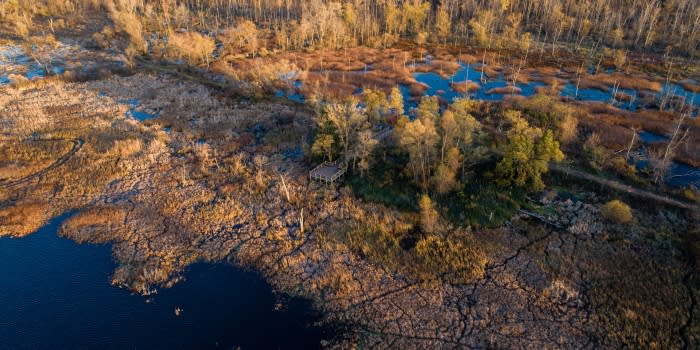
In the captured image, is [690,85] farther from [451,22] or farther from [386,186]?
[386,186]

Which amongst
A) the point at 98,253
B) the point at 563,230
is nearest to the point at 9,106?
the point at 98,253

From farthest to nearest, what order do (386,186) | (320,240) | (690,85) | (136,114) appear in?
(690,85) < (136,114) < (386,186) < (320,240)

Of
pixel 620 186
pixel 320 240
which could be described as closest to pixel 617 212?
pixel 620 186

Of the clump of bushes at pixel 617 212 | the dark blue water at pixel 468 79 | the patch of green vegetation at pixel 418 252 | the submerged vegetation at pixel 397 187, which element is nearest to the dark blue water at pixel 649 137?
the submerged vegetation at pixel 397 187

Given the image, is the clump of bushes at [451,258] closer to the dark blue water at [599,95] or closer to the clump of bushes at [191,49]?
the dark blue water at [599,95]

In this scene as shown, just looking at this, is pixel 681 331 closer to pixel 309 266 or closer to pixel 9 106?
pixel 309 266

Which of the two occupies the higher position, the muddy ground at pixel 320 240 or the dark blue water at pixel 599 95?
the dark blue water at pixel 599 95
